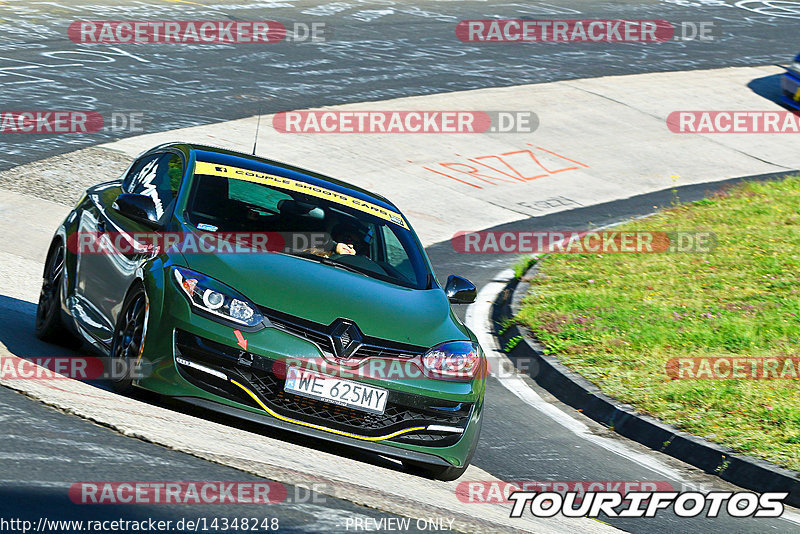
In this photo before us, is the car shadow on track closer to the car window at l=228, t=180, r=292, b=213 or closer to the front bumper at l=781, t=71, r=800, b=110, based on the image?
the car window at l=228, t=180, r=292, b=213

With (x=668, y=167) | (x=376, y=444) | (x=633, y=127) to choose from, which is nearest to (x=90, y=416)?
(x=376, y=444)

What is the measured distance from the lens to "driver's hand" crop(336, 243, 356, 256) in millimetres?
7082

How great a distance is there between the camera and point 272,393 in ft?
19.3

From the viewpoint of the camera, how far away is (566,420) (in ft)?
27.6

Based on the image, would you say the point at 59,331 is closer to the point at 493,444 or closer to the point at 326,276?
the point at 326,276

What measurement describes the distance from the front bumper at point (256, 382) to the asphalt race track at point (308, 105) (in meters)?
0.16

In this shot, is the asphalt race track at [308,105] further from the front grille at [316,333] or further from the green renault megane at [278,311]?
the front grille at [316,333]

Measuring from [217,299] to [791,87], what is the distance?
17.2m

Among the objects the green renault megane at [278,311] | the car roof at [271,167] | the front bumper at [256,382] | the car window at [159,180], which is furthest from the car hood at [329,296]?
the car roof at [271,167]

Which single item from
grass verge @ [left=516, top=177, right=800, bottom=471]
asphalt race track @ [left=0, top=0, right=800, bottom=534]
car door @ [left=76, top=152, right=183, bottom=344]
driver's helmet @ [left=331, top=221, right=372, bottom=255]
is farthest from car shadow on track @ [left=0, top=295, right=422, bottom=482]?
grass verge @ [left=516, top=177, right=800, bottom=471]

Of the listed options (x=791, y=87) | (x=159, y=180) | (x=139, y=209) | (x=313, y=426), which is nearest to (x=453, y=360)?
(x=313, y=426)

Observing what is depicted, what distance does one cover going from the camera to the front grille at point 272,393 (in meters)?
5.84

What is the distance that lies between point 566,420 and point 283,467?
352 centimetres

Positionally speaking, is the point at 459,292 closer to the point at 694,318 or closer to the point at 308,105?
the point at 694,318
